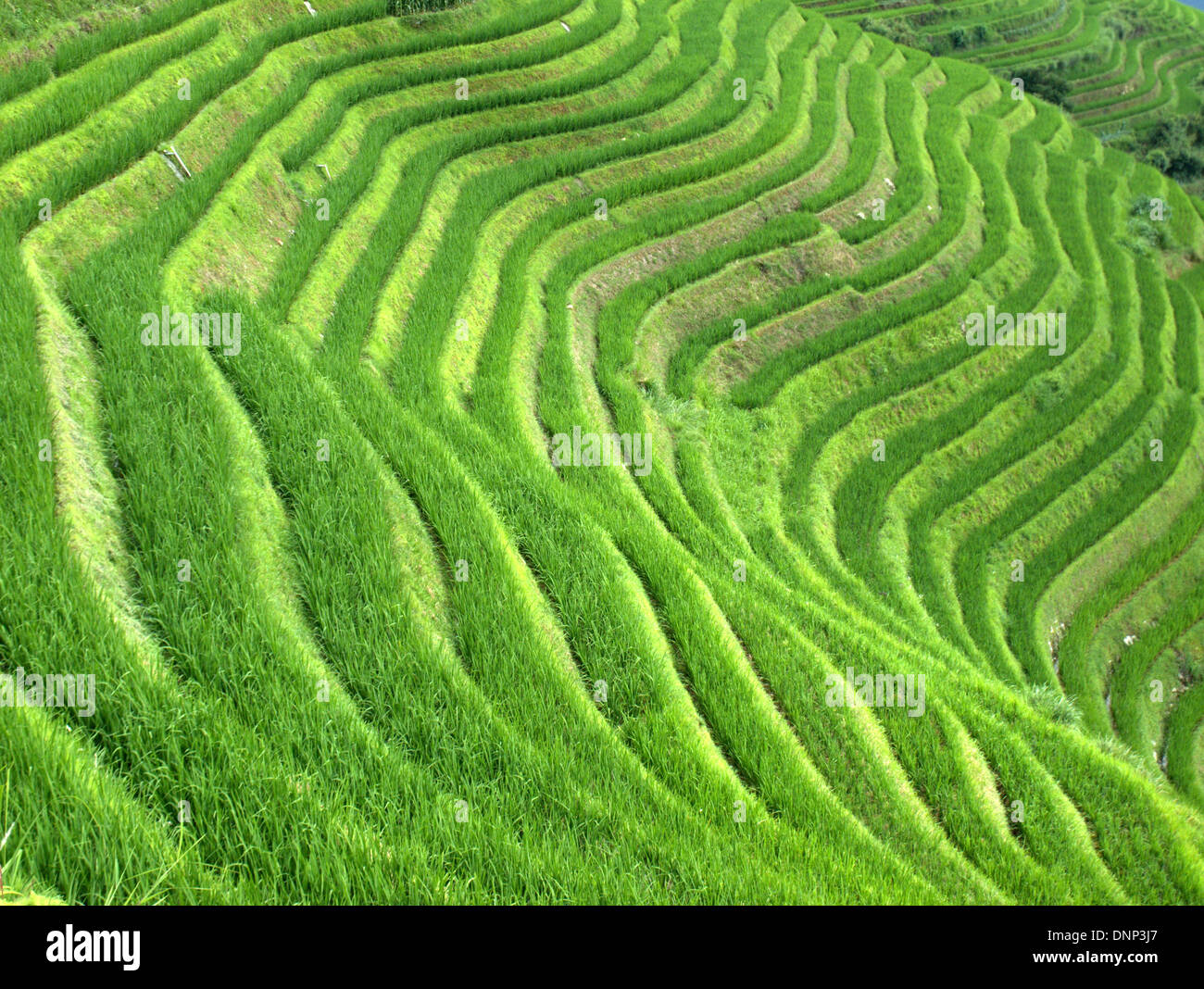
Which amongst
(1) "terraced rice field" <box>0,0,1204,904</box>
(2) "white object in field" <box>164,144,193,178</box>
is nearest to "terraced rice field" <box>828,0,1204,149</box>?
(1) "terraced rice field" <box>0,0,1204,904</box>

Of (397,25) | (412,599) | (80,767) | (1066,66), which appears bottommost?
(80,767)

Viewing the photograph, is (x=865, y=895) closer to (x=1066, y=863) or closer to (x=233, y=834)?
(x=1066, y=863)

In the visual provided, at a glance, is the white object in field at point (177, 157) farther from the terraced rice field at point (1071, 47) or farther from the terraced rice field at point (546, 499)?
the terraced rice field at point (1071, 47)

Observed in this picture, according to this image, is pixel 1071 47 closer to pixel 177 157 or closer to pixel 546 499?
pixel 177 157

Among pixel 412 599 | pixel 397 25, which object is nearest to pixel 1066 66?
pixel 397 25

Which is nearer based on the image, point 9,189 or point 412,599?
point 412,599

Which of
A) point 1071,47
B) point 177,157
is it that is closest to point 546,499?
point 177,157

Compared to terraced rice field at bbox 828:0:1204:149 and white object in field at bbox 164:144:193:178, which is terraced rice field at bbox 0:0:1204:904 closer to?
white object in field at bbox 164:144:193:178
